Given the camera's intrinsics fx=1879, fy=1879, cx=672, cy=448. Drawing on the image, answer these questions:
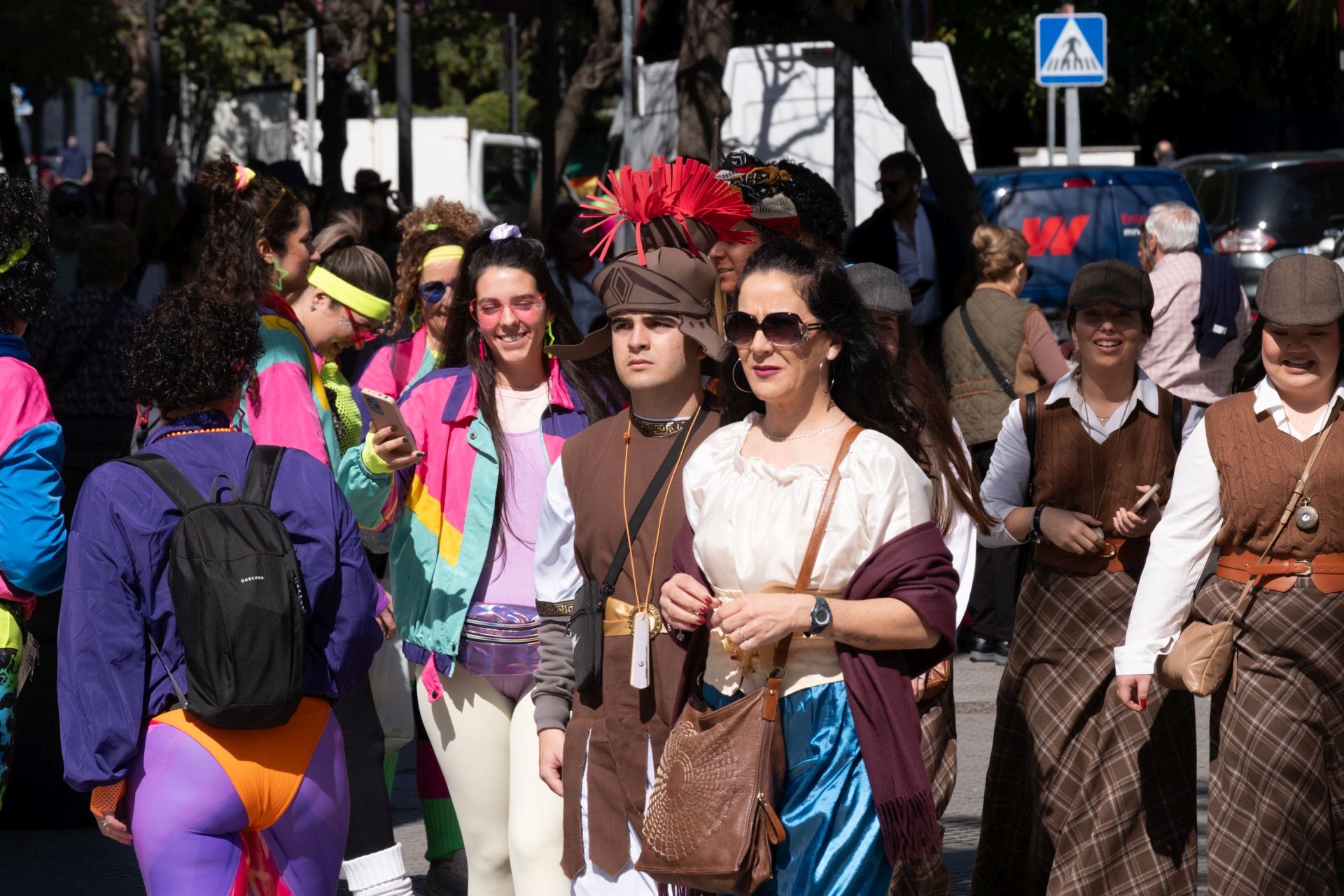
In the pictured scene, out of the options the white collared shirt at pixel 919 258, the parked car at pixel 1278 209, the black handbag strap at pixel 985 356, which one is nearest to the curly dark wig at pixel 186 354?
the black handbag strap at pixel 985 356

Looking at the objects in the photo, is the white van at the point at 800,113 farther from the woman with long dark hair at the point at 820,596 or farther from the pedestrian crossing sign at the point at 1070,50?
the woman with long dark hair at the point at 820,596

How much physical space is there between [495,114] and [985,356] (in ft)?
125

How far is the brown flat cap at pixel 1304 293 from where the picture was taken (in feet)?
14.6

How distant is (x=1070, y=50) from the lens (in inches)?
554

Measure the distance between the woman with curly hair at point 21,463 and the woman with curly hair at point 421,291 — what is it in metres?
1.78

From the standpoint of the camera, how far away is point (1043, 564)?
17.3ft

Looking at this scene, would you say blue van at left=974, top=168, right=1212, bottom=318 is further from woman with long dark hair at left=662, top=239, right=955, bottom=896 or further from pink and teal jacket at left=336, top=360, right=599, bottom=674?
woman with long dark hair at left=662, top=239, right=955, bottom=896

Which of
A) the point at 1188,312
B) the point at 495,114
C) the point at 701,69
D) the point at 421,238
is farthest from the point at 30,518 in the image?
the point at 495,114

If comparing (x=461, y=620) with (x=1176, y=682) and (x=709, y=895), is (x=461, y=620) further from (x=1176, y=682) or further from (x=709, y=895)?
(x=1176, y=682)

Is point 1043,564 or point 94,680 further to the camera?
point 1043,564

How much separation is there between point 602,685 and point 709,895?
0.51m

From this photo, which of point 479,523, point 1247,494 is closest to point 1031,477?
point 1247,494

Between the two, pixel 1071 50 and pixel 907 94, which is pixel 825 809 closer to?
pixel 907 94

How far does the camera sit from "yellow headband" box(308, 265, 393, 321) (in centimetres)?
593
